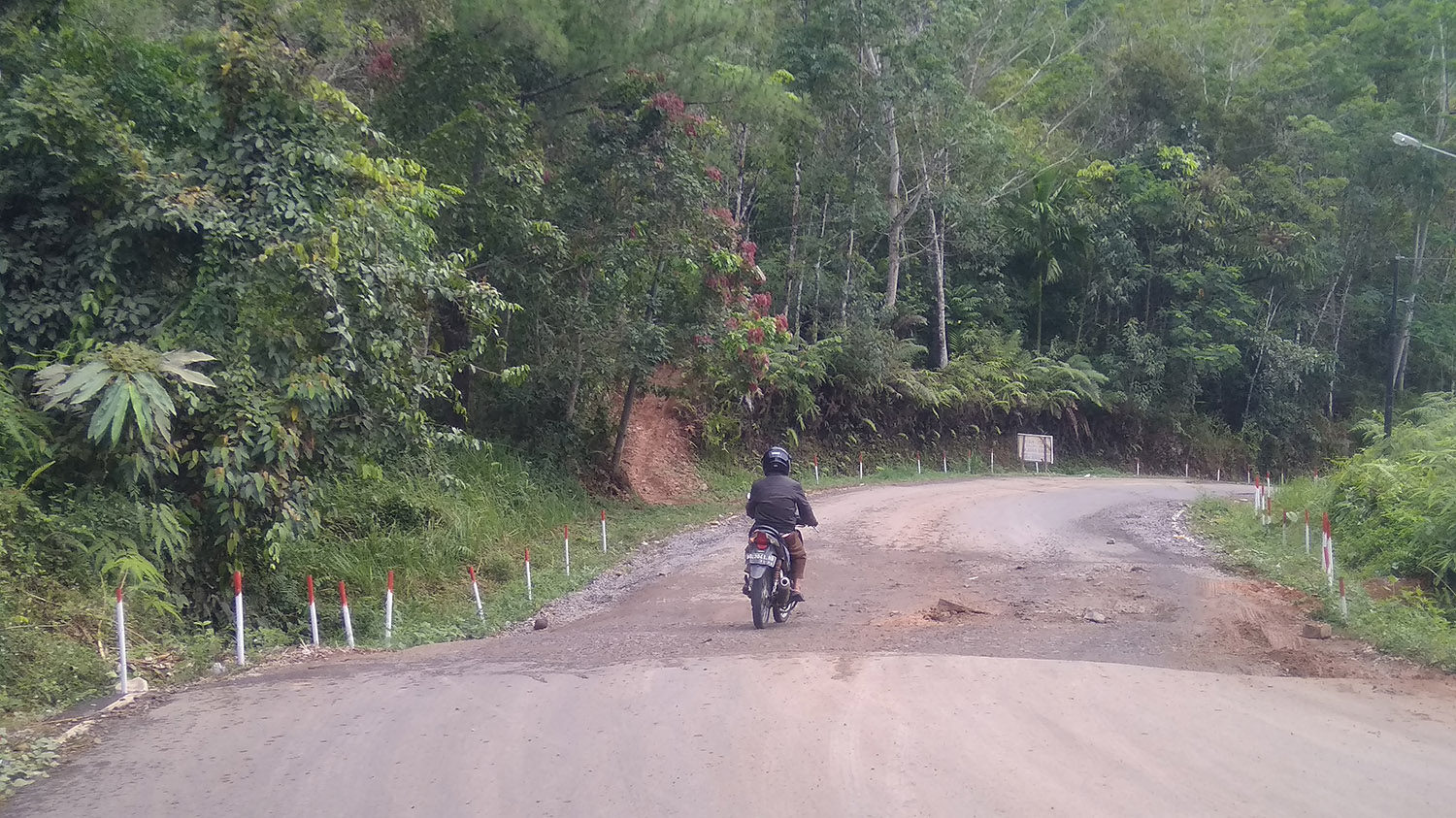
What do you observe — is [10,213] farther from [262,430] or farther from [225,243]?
[262,430]

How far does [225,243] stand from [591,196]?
8637 mm

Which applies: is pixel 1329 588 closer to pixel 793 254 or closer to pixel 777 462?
pixel 777 462

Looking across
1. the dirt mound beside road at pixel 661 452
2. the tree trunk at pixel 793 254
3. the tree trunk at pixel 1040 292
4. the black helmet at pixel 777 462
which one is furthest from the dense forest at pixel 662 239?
the black helmet at pixel 777 462

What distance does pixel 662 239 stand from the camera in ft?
64.5

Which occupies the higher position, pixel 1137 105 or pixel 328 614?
pixel 1137 105

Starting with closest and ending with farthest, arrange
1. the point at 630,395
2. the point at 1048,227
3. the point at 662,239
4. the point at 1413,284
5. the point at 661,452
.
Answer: the point at 662,239
the point at 630,395
the point at 661,452
the point at 1048,227
the point at 1413,284

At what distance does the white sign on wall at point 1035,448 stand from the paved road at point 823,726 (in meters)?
28.5

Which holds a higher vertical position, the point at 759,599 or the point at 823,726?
the point at 759,599

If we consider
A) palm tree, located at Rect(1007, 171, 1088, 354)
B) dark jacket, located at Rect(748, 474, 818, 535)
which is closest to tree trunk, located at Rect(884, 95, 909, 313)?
palm tree, located at Rect(1007, 171, 1088, 354)

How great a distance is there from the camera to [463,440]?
1388 cm

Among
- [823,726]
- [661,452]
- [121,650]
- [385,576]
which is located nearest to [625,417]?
[661,452]

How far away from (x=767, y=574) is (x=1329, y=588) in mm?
6175

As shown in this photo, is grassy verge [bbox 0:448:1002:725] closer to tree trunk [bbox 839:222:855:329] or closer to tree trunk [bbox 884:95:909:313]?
tree trunk [bbox 839:222:855:329]

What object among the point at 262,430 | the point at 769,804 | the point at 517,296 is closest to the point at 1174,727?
the point at 769,804
